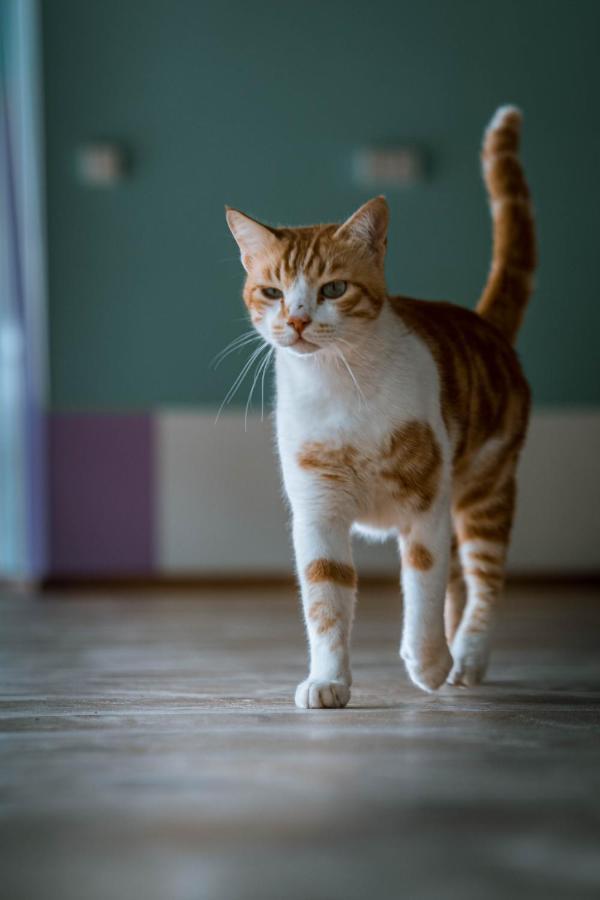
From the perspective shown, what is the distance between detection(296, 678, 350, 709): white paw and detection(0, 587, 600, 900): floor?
0.10 ft

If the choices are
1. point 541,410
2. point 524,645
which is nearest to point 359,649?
point 524,645

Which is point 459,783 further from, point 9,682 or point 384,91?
point 384,91

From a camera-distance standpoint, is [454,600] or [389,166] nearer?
[454,600]

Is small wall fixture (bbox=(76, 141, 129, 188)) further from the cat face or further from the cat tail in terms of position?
the cat face

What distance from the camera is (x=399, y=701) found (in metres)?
1.75

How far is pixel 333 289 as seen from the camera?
1.70 meters

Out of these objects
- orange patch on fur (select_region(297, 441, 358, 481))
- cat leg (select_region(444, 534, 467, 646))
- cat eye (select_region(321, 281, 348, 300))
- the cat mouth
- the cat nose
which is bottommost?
cat leg (select_region(444, 534, 467, 646))

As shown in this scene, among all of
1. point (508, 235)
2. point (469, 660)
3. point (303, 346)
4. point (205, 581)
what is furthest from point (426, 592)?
point (205, 581)

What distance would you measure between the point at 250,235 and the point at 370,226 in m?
0.19

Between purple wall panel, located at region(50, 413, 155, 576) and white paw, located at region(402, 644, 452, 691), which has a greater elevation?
white paw, located at region(402, 644, 452, 691)

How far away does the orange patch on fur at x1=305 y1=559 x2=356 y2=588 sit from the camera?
5.62ft

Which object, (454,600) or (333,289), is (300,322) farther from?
(454,600)

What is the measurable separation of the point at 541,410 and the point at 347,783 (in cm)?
285

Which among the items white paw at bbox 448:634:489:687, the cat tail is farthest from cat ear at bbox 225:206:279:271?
white paw at bbox 448:634:489:687
